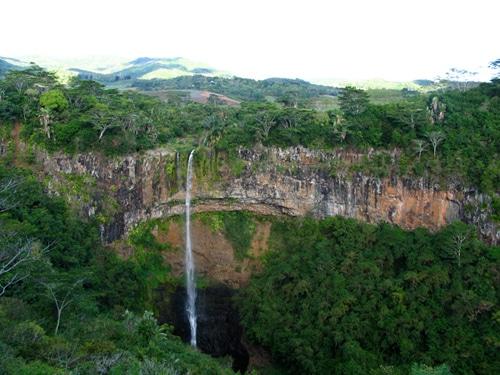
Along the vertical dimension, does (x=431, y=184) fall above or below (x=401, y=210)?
above

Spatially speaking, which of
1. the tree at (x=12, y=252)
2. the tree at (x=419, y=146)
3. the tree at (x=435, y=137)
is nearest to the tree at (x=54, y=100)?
the tree at (x=12, y=252)

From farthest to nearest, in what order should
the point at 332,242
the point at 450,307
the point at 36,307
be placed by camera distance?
the point at 332,242 < the point at 450,307 < the point at 36,307

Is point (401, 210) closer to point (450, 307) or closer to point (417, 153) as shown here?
point (417, 153)

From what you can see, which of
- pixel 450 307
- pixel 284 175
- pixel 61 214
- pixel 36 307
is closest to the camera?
pixel 36 307

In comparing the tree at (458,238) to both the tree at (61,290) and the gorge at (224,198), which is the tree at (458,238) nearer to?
the gorge at (224,198)

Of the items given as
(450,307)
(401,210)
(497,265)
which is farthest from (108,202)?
(497,265)

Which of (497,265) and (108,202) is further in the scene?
(108,202)

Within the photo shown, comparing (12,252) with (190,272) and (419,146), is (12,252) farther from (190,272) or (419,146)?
(419,146)
